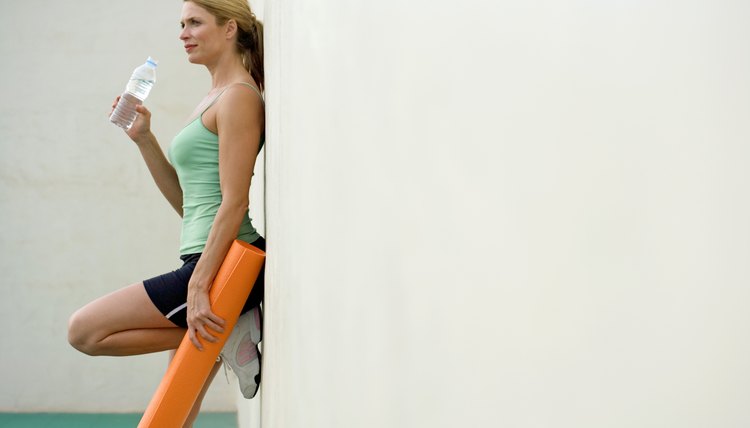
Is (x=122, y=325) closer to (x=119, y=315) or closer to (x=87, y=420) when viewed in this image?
(x=119, y=315)

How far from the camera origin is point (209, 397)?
5.20 meters

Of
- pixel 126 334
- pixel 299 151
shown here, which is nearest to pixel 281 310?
pixel 299 151

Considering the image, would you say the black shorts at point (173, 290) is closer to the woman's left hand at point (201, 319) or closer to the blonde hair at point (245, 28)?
the woman's left hand at point (201, 319)

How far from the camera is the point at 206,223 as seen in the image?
7.14 ft

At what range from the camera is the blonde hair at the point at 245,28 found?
2.28m

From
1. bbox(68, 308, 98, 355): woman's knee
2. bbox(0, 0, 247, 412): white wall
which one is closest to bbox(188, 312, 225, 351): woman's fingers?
bbox(68, 308, 98, 355): woman's knee

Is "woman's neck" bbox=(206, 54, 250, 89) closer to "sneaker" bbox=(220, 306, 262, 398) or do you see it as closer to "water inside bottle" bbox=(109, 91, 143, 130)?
"water inside bottle" bbox=(109, 91, 143, 130)

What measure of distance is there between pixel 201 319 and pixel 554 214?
1.78 meters

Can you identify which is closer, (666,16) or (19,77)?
(666,16)

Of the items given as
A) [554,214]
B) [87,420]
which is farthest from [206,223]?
[87,420]

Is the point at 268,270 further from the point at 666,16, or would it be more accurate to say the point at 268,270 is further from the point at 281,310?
the point at 666,16

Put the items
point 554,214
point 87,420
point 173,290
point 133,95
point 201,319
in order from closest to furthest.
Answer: point 554,214 < point 201,319 < point 173,290 < point 133,95 < point 87,420

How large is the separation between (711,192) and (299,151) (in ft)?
3.62

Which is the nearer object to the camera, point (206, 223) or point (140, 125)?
point (206, 223)
